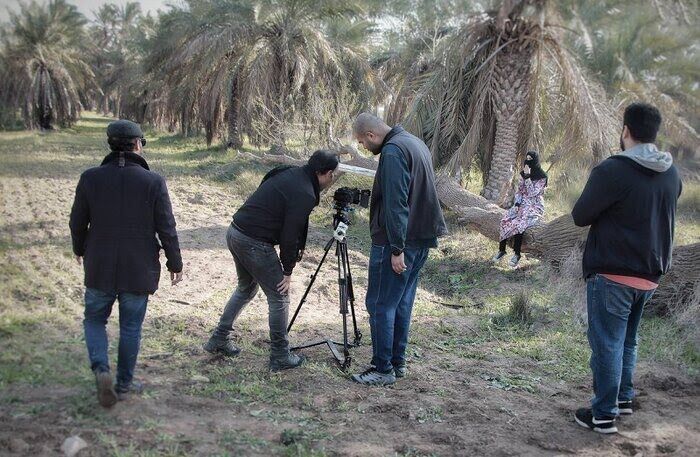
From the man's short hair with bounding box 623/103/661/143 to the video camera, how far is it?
189cm

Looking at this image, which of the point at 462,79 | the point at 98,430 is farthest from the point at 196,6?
the point at 98,430

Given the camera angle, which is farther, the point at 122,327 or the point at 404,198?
the point at 404,198

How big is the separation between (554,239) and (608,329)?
511 centimetres

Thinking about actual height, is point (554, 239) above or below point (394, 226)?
below

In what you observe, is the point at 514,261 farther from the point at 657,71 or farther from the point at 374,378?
the point at 657,71

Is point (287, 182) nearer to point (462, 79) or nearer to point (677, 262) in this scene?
point (677, 262)

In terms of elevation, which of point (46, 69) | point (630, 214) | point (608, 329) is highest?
point (46, 69)

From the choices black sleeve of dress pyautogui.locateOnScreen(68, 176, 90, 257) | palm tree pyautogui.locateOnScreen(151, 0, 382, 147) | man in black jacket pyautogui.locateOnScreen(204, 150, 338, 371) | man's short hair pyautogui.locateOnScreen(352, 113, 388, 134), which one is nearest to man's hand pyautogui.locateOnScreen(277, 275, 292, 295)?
man in black jacket pyautogui.locateOnScreen(204, 150, 338, 371)

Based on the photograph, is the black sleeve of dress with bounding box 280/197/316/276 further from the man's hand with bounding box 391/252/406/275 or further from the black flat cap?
the black flat cap

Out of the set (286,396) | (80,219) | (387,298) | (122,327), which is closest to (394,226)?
(387,298)

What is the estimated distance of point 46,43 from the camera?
2427 centimetres

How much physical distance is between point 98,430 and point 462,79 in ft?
33.0

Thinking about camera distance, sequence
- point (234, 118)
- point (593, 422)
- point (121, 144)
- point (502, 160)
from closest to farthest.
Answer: point (121, 144) → point (593, 422) → point (502, 160) → point (234, 118)

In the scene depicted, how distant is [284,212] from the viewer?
4121 millimetres
